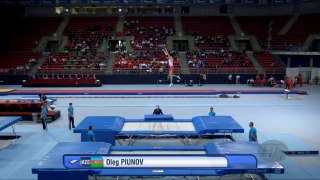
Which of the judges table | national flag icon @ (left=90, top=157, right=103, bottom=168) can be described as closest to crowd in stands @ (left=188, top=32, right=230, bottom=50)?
the judges table

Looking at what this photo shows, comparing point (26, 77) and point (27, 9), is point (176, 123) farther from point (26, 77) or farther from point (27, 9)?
point (27, 9)

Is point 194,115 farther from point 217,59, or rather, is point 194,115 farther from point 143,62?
point 217,59

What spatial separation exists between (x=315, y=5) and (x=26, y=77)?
36198 mm

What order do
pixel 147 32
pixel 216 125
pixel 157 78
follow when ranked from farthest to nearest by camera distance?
pixel 147 32, pixel 157 78, pixel 216 125

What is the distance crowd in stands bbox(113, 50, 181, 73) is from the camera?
1412 inches

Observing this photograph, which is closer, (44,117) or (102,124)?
(102,124)

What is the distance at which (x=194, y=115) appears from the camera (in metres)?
19.7

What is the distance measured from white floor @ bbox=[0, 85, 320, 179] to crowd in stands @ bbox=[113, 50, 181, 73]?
31.0 ft

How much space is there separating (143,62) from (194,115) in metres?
18.8

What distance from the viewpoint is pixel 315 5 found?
42594mm

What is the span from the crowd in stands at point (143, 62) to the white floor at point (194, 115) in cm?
945

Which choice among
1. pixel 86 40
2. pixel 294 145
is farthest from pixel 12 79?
pixel 294 145

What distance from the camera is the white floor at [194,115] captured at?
11.6 meters

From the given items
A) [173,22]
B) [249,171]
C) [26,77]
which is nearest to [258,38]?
[173,22]
